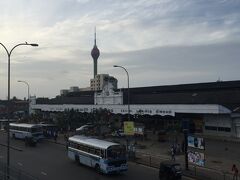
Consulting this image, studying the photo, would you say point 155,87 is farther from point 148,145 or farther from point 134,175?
point 134,175

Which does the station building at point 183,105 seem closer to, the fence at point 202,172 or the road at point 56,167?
the fence at point 202,172

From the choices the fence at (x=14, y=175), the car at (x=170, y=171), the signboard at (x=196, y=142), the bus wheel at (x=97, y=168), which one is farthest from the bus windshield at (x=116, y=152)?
the fence at (x=14, y=175)

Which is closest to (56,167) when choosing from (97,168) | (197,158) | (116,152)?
(97,168)

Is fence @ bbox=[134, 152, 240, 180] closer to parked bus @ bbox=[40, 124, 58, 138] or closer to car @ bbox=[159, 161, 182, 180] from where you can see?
car @ bbox=[159, 161, 182, 180]

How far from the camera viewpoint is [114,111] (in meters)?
85.7

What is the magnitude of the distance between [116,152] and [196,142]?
7.34 metres

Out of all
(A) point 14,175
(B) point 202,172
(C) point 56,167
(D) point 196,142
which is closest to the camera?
(A) point 14,175

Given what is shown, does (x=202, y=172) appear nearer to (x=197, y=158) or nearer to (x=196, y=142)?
(x=197, y=158)

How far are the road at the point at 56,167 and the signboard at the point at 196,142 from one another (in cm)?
416

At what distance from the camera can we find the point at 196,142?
1435 inches

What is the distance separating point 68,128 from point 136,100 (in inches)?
639

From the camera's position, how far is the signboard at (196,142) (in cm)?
3588

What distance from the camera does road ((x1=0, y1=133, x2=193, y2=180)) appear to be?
114 ft

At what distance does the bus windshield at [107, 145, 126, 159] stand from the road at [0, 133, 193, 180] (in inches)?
68.3
